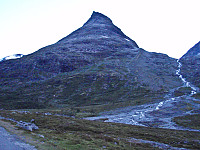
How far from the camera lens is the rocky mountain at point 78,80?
397ft

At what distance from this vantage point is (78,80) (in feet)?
488

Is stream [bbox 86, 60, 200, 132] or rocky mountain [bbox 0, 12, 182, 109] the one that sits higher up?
rocky mountain [bbox 0, 12, 182, 109]

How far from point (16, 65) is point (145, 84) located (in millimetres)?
128383

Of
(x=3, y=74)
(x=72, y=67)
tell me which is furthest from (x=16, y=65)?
(x=72, y=67)

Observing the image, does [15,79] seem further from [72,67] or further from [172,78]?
[172,78]

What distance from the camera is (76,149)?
21.7 meters

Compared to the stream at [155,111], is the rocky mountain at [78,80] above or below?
above

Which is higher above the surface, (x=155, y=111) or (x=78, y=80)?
(x=78, y=80)

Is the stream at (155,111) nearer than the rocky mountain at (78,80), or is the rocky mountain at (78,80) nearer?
the stream at (155,111)

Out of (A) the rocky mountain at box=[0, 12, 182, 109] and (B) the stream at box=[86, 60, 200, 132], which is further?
(A) the rocky mountain at box=[0, 12, 182, 109]

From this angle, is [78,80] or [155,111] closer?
[155,111]

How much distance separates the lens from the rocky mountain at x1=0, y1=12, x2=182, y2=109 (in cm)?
12112

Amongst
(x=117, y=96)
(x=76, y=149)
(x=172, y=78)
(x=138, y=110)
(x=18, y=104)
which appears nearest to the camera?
(x=76, y=149)

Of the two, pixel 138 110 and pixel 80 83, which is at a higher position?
pixel 80 83
